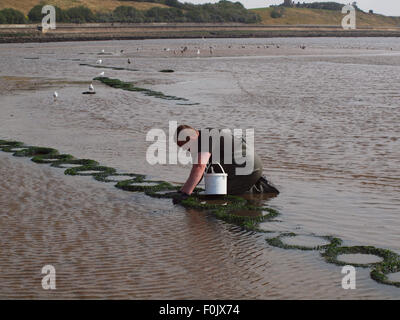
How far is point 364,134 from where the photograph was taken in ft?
59.5

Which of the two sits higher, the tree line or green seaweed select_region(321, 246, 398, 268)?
the tree line

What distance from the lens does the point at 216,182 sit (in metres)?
10.8

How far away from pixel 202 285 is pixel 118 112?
53.3ft

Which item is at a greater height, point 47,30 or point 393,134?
point 47,30

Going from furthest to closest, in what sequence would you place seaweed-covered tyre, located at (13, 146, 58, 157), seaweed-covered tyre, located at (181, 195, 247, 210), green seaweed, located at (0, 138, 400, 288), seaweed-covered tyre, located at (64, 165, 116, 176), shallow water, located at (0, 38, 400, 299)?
1. seaweed-covered tyre, located at (13, 146, 58, 157)
2. seaweed-covered tyre, located at (64, 165, 116, 176)
3. seaweed-covered tyre, located at (181, 195, 247, 210)
4. green seaweed, located at (0, 138, 400, 288)
5. shallow water, located at (0, 38, 400, 299)

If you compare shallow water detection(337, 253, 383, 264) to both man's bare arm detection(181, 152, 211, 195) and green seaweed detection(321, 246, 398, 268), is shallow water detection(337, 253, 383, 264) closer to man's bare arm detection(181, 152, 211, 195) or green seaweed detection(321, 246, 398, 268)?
green seaweed detection(321, 246, 398, 268)

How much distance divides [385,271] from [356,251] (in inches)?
31.1

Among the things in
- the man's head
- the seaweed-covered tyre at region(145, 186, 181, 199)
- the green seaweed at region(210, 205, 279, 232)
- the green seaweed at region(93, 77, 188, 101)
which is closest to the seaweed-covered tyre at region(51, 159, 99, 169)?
the seaweed-covered tyre at region(145, 186, 181, 199)

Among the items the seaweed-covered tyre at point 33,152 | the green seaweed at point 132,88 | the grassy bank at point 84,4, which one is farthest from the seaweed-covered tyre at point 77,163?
the grassy bank at point 84,4

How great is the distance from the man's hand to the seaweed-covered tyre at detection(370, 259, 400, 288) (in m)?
3.59

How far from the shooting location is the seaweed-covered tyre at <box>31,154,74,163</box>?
14453 mm

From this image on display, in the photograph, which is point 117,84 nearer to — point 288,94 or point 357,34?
point 288,94
